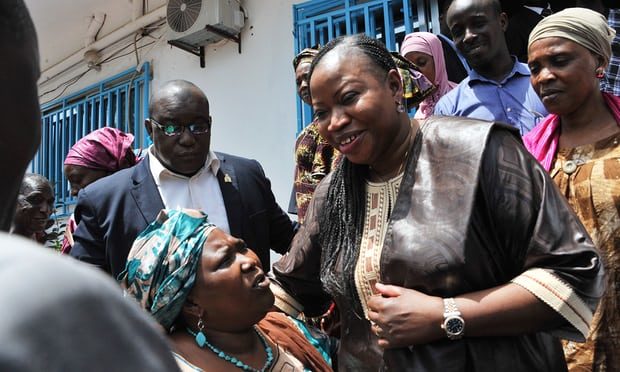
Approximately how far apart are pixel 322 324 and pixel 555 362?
1.21 meters

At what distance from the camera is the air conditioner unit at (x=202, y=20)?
18.5 ft

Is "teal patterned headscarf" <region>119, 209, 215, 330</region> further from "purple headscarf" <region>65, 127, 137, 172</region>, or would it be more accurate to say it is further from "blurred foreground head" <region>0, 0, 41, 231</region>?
"purple headscarf" <region>65, 127, 137, 172</region>

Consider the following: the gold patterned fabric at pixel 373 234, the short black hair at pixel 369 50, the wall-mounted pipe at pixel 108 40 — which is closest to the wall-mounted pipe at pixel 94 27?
the wall-mounted pipe at pixel 108 40

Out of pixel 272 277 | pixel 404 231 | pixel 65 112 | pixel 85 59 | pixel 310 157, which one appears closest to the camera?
pixel 404 231

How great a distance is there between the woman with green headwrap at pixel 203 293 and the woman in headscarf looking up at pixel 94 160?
213 centimetres

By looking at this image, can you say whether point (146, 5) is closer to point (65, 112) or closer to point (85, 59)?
point (85, 59)

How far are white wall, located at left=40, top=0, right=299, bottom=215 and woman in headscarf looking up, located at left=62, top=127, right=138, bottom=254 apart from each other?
155cm

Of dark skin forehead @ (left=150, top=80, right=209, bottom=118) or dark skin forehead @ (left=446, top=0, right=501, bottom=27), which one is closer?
dark skin forehead @ (left=150, top=80, right=209, bottom=118)

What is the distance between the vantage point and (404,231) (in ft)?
5.16

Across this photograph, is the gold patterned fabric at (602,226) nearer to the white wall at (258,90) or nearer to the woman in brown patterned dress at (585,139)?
the woman in brown patterned dress at (585,139)

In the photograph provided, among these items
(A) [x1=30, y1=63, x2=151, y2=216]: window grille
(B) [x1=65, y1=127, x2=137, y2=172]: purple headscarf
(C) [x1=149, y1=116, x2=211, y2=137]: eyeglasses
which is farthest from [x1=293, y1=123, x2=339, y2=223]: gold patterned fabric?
(A) [x1=30, y1=63, x2=151, y2=216]: window grille

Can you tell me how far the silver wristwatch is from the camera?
1.44m

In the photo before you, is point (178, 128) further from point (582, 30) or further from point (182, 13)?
point (182, 13)

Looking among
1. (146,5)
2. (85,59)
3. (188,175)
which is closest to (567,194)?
(188,175)
